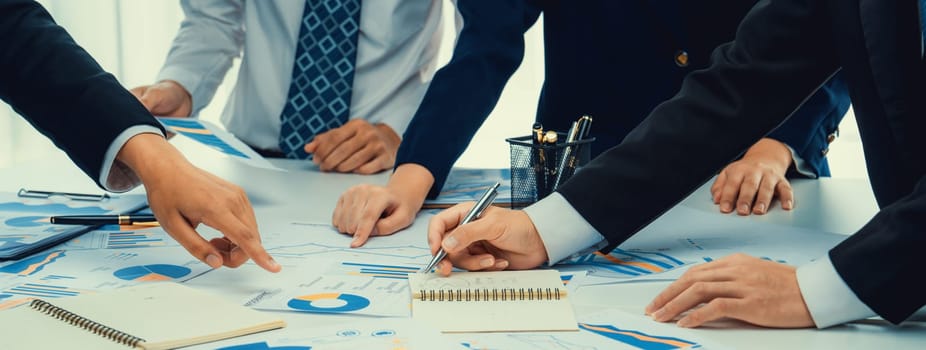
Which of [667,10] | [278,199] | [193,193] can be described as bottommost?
[278,199]

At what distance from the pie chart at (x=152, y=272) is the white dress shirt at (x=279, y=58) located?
85 cm

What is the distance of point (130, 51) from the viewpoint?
4145 mm

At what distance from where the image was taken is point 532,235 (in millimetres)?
1016

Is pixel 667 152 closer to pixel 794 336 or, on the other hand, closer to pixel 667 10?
pixel 794 336

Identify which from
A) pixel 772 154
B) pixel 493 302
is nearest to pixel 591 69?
pixel 772 154

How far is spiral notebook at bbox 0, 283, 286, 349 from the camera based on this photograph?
2.46 feet

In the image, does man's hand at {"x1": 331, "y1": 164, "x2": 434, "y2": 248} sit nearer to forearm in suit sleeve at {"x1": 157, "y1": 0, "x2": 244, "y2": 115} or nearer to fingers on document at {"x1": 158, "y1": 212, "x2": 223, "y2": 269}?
fingers on document at {"x1": 158, "y1": 212, "x2": 223, "y2": 269}

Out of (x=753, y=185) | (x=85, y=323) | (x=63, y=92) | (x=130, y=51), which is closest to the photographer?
(x=85, y=323)

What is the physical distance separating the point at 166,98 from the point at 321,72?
31cm

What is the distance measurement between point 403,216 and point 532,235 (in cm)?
27

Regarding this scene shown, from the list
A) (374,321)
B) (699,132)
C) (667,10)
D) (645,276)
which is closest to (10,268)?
(374,321)

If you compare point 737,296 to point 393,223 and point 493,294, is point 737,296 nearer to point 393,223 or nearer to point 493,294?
point 493,294

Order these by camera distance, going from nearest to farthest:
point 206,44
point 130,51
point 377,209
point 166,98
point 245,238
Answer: point 245,238 → point 377,209 → point 166,98 → point 206,44 → point 130,51

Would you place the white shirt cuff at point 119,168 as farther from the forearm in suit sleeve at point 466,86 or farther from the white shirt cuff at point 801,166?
the white shirt cuff at point 801,166
